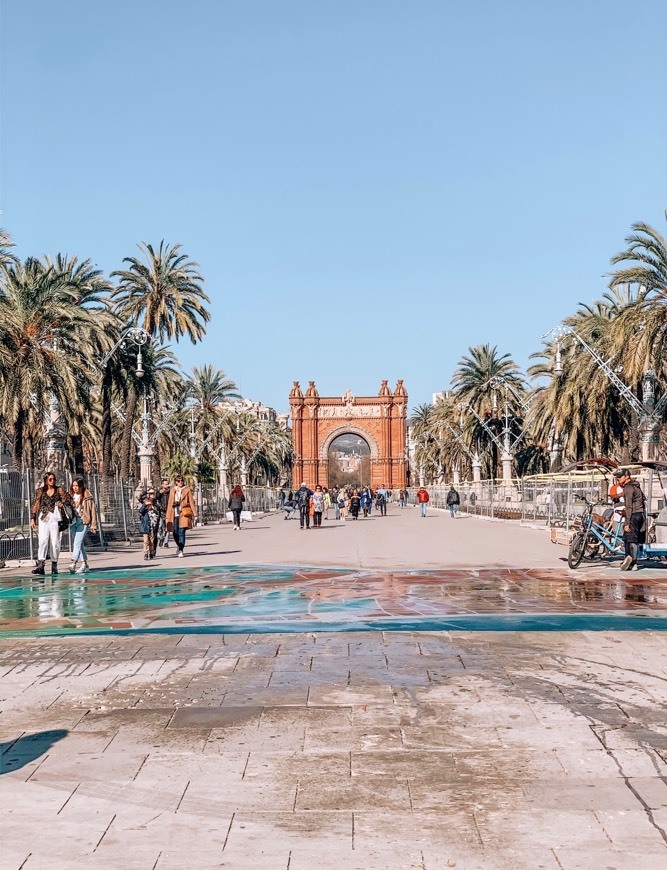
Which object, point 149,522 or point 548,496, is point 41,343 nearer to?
point 149,522

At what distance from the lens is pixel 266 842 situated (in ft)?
13.1

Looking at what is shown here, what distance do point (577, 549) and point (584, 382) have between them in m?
22.5

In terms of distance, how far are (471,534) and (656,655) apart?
2016 cm

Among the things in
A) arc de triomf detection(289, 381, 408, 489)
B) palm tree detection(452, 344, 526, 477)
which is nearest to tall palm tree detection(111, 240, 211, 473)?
palm tree detection(452, 344, 526, 477)

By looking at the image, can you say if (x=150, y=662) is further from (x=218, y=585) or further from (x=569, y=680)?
(x=218, y=585)

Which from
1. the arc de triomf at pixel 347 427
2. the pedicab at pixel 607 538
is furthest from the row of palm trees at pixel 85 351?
the arc de triomf at pixel 347 427

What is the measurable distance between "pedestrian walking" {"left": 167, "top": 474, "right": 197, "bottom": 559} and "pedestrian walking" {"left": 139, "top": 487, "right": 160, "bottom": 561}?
1.61 feet

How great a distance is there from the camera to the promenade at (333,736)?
3998mm

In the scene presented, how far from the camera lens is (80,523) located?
53.2ft

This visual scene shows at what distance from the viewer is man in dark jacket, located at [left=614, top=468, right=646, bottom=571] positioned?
49.6 feet

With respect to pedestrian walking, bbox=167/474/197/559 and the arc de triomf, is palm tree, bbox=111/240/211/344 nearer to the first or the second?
pedestrian walking, bbox=167/474/197/559

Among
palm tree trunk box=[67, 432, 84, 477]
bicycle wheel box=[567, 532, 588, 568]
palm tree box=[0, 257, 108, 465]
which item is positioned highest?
palm tree box=[0, 257, 108, 465]

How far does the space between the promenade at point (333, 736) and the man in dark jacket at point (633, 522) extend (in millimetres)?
3814

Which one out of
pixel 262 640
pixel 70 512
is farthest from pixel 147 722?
pixel 70 512
